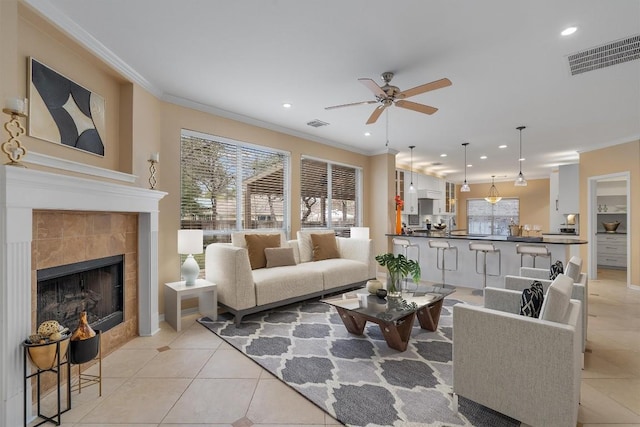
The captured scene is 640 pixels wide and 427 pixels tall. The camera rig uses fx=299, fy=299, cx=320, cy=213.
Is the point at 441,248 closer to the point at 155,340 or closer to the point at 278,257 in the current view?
the point at 278,257

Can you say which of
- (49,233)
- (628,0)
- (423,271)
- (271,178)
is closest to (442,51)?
(628,0)

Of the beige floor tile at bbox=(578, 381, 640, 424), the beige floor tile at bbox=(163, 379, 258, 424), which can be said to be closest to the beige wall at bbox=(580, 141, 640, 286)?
the beige floor tile at bbox=(578, 381, 640, 424)

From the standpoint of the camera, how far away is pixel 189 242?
345cm

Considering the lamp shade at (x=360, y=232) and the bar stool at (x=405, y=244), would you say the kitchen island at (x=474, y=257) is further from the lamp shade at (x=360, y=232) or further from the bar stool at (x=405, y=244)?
the lamp shade at (x=360, y=232)

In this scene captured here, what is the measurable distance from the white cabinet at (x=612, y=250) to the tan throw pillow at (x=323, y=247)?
7247 mm

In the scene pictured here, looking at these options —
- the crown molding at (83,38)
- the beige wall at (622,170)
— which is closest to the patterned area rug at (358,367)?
the crown molding at (83,38)

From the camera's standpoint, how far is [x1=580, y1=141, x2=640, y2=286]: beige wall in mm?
5242

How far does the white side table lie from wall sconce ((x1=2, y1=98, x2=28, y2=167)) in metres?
1.89

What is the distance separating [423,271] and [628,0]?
459 cm

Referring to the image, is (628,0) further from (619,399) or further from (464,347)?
(619,399)

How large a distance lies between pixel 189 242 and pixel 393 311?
2359mm

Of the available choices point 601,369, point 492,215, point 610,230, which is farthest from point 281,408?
point 492,215

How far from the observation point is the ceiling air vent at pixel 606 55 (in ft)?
8.09

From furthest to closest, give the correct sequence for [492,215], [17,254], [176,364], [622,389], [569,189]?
[492,215] < [569,189] < [176,364] < [622,389] < [17,254]
